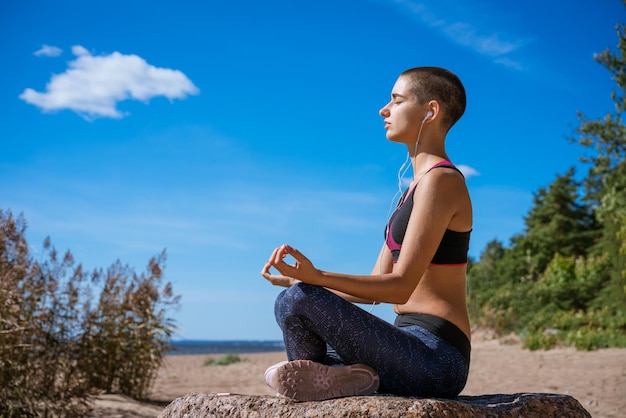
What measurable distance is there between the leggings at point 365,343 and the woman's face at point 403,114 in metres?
0.85

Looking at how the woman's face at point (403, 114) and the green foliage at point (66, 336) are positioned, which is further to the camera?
the green foliage at point (66, 336)

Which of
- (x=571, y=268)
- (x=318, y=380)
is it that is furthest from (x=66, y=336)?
(x=571, y=268)

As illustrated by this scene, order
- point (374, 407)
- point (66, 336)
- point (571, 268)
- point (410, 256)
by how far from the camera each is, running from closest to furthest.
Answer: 1. point (374, 407)
2. point (410, 256)
3. point (66, 336)
4. point (571, 268)

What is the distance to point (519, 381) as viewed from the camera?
31.5 ft

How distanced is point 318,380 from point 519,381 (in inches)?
311

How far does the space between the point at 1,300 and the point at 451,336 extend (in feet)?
14.7

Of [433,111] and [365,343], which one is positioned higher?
[433,111]

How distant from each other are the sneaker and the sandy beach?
4.85 meters

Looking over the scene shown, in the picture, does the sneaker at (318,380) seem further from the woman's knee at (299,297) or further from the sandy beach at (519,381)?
the sandy beach at (519,381)

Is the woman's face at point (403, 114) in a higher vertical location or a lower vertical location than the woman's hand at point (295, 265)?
higher

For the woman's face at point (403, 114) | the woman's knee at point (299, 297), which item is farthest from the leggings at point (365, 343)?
the woman's face at point (403, 114)

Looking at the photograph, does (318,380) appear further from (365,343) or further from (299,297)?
(299,297)

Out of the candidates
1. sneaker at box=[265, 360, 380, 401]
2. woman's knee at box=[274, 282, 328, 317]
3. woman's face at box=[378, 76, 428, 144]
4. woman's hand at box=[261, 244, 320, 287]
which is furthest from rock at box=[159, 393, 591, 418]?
woman's face at box=[378, 76, 428, 144]

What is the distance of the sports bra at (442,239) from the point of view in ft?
8.87
